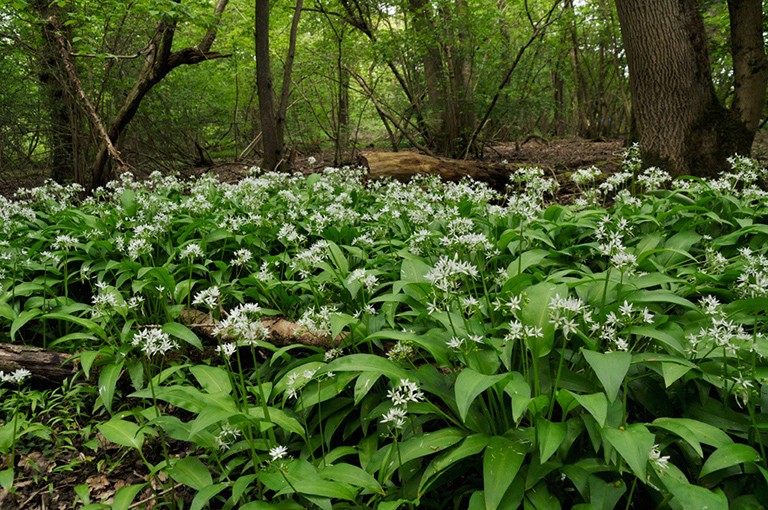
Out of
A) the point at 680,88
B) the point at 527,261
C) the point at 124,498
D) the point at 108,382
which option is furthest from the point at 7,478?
the point at 680,88

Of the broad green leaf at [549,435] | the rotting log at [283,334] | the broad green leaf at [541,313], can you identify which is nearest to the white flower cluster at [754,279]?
the broad green leaf at [541,313]

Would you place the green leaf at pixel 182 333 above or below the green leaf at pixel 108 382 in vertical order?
above

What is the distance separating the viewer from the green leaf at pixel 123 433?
1.94 meters

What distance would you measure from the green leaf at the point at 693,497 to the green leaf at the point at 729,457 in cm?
9

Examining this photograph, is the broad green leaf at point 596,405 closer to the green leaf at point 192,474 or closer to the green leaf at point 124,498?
the green leaf at point 192,474

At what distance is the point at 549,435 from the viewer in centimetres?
149

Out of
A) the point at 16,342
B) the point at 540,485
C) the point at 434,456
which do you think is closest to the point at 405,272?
the point at 434,456

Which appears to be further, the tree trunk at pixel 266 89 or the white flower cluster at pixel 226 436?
the tree trunk at pixel 266 89

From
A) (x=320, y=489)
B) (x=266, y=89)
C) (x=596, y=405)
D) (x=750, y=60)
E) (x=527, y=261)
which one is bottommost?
(x=320, y=489)

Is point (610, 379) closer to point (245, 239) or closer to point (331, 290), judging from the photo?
point (331, 290)

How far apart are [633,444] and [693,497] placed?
238mm

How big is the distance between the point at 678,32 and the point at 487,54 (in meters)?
5.28

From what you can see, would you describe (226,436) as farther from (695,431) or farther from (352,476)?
(695,431)

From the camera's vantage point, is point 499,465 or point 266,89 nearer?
point 499,465
